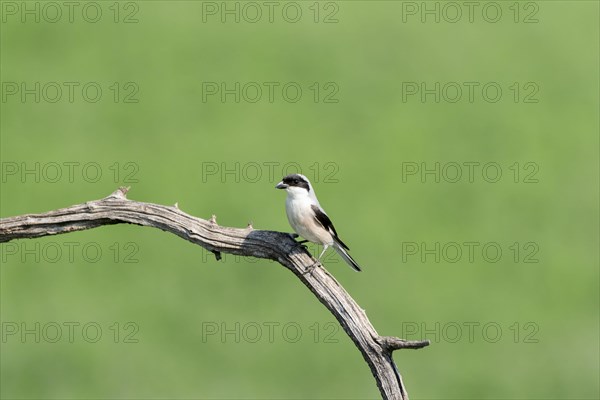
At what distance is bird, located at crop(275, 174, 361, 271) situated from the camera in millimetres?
11039

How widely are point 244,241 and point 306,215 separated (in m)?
0.92

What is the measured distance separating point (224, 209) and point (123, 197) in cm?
1307

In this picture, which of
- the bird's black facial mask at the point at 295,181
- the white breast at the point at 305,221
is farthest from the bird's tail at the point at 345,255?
the bird's black facial mask at the point at 295,181

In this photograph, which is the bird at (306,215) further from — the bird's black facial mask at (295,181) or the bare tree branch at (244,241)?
the bare tree branch at (244,241)

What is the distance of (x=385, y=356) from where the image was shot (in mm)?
10234

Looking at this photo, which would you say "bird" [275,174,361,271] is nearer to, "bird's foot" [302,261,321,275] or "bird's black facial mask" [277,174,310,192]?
"bird's black facial mask" [277,174,310,192]

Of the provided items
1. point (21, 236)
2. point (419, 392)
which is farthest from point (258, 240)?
point (419, 392)

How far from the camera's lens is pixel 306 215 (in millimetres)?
11055

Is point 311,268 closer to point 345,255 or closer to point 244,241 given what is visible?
point 244,241

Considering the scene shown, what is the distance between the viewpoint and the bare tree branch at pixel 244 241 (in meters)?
10.3

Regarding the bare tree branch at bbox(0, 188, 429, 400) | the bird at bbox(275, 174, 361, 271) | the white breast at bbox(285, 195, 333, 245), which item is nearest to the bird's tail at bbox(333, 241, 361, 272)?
the bird at bbox(275, 174, 361, 271)

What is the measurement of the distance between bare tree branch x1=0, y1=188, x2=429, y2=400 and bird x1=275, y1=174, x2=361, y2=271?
0.50 metres

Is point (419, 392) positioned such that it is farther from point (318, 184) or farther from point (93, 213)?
point (93, 213)

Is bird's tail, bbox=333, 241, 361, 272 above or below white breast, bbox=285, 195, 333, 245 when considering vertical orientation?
below
